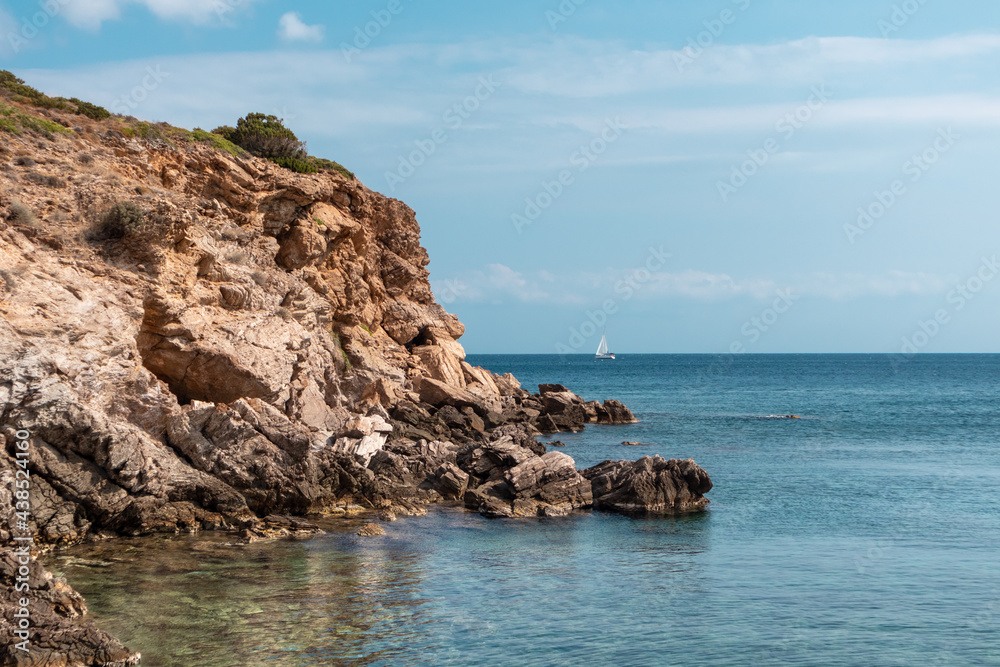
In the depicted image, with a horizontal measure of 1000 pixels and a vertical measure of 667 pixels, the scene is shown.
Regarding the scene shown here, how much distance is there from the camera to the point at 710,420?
6144 centimetres

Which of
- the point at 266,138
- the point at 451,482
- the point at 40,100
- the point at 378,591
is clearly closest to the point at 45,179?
the point at 40,100

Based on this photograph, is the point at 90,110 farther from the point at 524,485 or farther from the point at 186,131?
the point at 524,485

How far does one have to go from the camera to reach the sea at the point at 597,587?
49.5ft

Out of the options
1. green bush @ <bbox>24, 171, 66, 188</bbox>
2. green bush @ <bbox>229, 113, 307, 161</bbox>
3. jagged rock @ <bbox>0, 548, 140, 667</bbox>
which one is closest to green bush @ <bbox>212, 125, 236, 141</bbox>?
green bush @ <bbox>229, 113, 307, 161</bbox>

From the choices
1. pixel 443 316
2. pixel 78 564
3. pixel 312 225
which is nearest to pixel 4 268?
pixel 78 564

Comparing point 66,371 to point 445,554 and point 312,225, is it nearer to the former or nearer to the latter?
point 445,554

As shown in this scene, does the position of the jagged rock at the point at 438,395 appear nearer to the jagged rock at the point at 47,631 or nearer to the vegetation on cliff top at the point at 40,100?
the vegetation on cliff top at the point at 40,100

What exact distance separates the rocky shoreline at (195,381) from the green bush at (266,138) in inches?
82.7

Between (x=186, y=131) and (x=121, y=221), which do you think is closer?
(x=121, y=221)

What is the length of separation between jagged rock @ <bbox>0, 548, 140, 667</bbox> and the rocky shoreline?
0.04 m

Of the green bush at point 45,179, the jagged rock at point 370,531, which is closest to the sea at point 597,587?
the jagged rock at point 370,531

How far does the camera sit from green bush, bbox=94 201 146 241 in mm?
26281

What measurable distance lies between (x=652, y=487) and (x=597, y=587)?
10.2 m

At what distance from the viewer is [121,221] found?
86.4 ft
